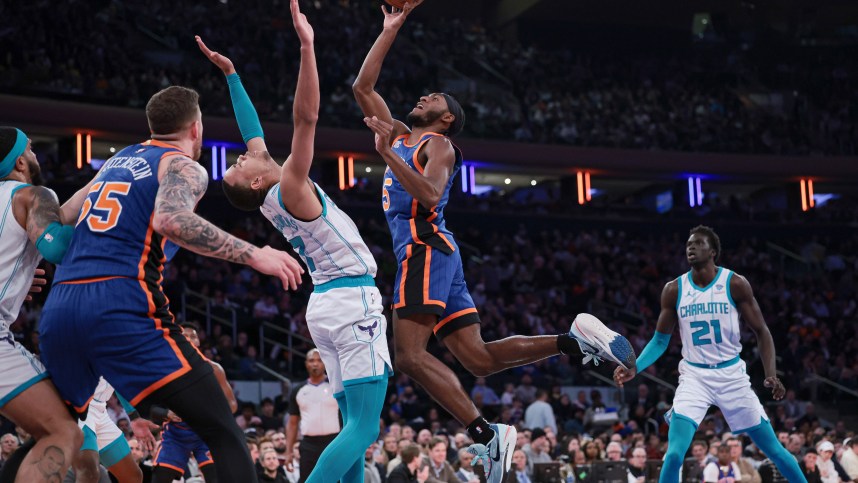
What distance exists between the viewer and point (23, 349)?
472 cm

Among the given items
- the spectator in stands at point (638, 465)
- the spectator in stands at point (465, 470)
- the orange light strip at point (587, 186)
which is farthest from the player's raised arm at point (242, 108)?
the orange light strip at point (587, 186)

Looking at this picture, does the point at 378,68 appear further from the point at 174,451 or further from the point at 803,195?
the point at 803,195

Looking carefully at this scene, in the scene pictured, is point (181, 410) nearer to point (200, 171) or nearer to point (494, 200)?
point (200, 171)

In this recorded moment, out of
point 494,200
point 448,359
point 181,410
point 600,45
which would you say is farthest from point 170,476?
point 600,45

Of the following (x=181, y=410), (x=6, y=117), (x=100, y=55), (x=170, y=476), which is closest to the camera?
(x=181, y=410)

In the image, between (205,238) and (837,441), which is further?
(837,441)

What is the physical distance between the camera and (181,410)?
432 cm

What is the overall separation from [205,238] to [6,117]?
62.7 feet

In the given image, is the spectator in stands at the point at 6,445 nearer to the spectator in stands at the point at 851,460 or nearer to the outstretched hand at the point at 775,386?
the outstretched hand at the point at 775,386

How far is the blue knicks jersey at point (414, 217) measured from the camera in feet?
21.0

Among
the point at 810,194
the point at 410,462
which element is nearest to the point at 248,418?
the point at 410,462

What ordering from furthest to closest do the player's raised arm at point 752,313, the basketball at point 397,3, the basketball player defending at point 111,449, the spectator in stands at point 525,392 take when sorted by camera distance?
the spectator in stands at point 525,392
the player's raised arm at point 752,313
the basketball at point 397,3
the basketball player defending at point 111,449

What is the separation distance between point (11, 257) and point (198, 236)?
44.5 inches

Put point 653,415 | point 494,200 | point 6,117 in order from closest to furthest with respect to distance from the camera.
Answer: point 653,415
point 6,117
point 494,200
